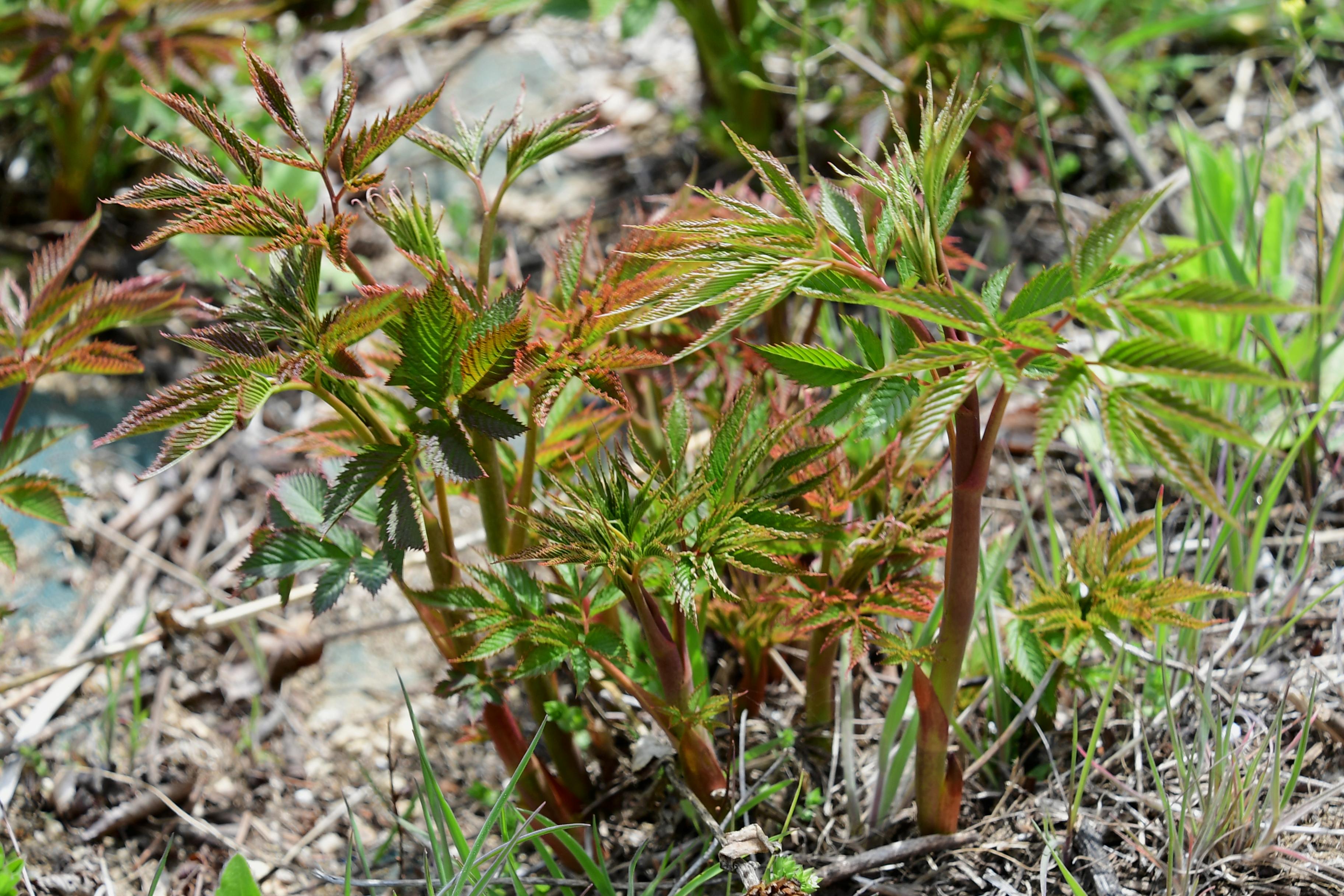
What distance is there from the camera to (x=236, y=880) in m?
1.31

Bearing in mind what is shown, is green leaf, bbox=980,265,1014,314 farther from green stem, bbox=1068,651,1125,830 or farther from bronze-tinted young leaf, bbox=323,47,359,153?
bronze-tinted young leaf, bbox=323,47,359,153

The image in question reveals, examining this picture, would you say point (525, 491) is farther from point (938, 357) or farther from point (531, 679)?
point (938, 357)

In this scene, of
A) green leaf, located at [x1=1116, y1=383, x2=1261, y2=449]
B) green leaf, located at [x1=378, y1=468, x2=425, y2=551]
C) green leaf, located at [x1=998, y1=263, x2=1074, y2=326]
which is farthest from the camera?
green leaf, located at [x1=378, y1=468, x2=425, y2=551]

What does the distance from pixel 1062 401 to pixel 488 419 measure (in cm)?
57

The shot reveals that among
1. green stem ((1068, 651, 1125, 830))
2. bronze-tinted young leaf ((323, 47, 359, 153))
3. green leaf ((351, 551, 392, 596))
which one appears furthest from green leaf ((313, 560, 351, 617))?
green stem ((1068, 651, 1125, 830))

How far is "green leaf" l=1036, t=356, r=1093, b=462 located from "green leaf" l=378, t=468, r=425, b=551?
63 centimetres

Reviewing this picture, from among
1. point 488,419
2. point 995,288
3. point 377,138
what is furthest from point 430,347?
point 995,288

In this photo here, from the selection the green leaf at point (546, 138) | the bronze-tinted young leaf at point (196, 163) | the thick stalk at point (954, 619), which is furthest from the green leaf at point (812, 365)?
the bronze-tinted young leaf at point (196, 163)

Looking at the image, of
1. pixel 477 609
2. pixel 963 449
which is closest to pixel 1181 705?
pixel 963 449

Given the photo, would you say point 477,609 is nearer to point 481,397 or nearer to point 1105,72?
point 481,397

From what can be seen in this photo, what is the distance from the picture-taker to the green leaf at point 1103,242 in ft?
3.11

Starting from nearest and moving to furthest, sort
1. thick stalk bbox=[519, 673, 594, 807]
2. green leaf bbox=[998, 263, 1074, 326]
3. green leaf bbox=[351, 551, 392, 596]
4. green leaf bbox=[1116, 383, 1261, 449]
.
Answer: green leaf bbox=[1116, 383, 1261, 449]
green leaf bbox=[998, 263, 1074, 326]
green leaf bbox=[351, 551, 392, 596]
thick stalk bbox=[519, 673, 594, 807]

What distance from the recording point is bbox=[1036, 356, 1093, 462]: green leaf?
35.0 inches

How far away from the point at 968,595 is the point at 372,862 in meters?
1.06
